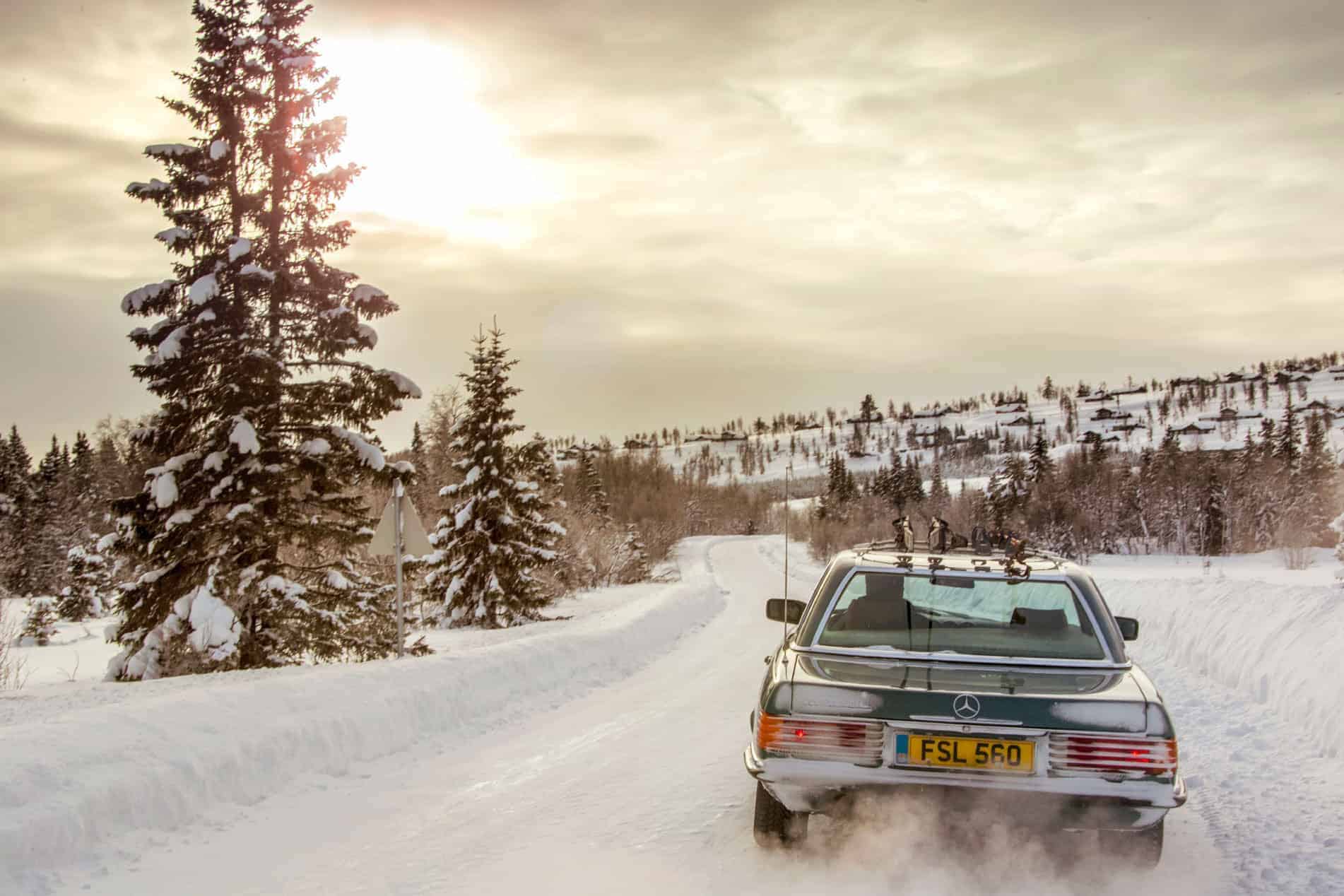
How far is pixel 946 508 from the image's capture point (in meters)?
128

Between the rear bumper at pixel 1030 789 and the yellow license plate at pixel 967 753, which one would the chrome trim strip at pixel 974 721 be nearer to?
the yellow license plate at pixel 967 753

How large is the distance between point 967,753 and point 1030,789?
30cm

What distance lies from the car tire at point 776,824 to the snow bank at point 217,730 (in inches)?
156

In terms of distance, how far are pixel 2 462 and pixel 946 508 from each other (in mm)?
103422

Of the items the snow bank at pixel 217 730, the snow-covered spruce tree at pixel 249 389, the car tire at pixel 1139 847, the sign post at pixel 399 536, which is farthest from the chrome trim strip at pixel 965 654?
the snow-covered spruce tree at pixel 249 389

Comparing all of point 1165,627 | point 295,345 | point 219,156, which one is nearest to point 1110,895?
point 1165,627

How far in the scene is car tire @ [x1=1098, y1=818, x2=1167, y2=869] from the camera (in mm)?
4609

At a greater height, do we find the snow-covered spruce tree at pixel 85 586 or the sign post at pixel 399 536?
the sign post at pixel 399 536

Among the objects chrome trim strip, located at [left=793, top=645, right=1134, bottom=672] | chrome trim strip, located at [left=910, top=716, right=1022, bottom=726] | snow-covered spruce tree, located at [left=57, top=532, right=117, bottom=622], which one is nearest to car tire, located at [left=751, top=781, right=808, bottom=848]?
chrome trim strip, located at [left=793, top=645, right=1134, bottom=672]

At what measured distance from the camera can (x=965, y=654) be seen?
5.21 meters

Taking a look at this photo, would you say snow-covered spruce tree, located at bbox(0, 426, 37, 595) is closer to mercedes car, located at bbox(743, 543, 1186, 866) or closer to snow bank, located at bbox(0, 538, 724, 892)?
snow bank, located at bbox(0, 538, 724, 892)

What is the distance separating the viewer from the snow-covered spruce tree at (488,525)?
28438 millimetres

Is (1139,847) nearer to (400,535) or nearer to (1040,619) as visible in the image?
(1040,619)

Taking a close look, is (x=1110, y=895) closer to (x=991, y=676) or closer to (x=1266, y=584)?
(x=991, y=676)
